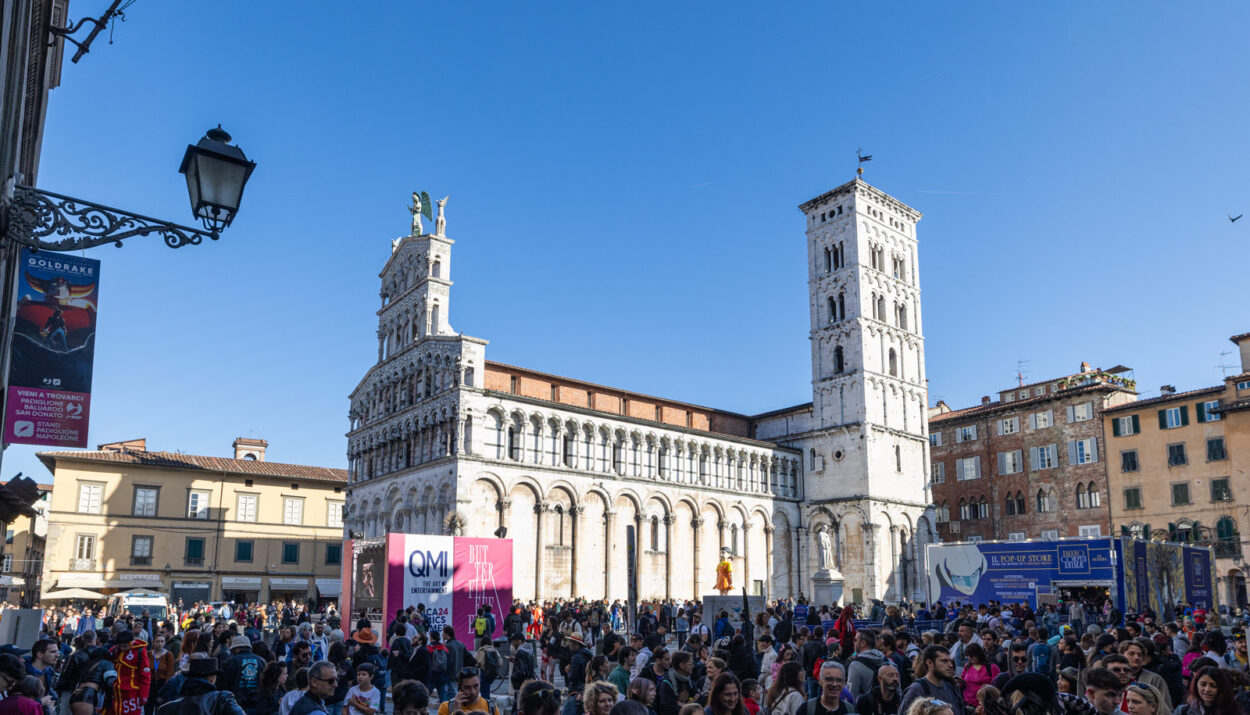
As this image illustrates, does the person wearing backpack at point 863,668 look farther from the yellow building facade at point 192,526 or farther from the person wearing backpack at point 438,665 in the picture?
the yellow building facade at point 192,526

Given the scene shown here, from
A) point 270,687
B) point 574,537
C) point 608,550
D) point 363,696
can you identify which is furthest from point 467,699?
point 608,550

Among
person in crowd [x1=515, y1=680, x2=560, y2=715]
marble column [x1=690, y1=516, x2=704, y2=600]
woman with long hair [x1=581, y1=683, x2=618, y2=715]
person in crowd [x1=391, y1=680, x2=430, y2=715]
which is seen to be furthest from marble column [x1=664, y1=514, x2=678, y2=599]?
person in crowd [x1=515, y1=680, x2=560, y2=715]

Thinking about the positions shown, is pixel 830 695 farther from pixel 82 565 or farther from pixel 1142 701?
pixel 82 565

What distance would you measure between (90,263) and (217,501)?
45.8 metres

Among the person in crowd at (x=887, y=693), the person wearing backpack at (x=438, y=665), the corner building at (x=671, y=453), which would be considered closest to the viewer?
the person in crowd at (x=887, y=693)

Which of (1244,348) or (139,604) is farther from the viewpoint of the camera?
(1244,348)

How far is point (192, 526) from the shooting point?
48.5 m

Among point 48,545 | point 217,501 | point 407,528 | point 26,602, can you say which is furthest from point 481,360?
point 26,602

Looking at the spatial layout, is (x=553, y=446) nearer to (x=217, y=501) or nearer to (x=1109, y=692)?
(x=217, y=501)

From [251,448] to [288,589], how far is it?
11335 millimetres

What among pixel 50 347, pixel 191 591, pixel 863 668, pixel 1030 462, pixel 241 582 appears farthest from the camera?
pixel 1030 462

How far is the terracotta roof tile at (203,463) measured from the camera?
154ft

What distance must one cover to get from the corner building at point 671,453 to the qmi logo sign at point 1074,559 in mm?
9300

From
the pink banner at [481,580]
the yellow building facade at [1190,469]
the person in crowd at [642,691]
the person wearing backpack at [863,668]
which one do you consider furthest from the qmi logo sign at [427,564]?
the yellow building facade at [1190,469]
